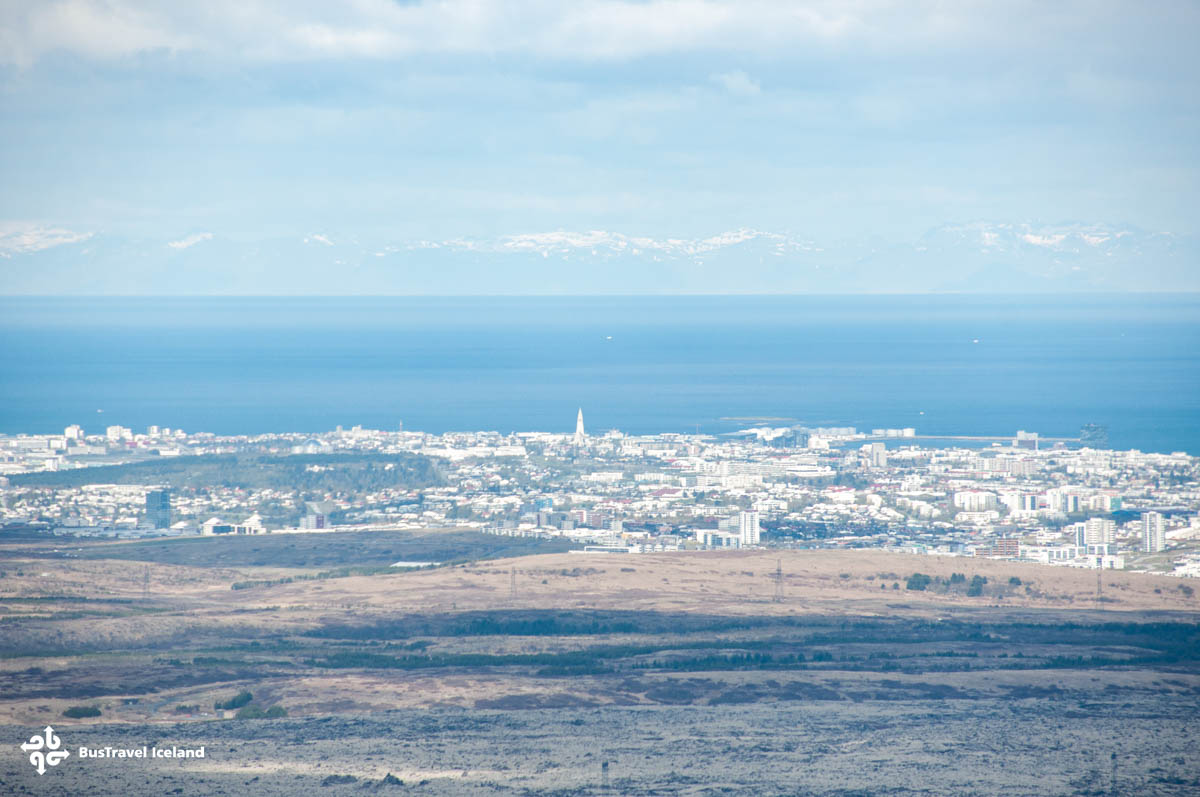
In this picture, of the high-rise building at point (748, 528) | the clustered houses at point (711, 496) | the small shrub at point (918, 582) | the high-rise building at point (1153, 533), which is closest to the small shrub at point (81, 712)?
the small shrub at point (918, 582)

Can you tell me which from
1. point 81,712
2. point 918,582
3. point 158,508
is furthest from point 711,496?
point 81,712

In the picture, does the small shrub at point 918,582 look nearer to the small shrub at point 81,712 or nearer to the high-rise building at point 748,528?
the high-rise building at point 748,528

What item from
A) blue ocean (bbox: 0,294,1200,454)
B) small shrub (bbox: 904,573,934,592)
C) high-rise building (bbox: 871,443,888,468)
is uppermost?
blue ocean (bbox: 0,294,1200,454)

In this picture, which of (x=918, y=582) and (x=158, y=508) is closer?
(x=918, y=582)

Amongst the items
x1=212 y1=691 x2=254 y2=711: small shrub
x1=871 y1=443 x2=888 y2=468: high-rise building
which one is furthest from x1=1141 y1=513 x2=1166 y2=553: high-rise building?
x1=212 y1=691 x2=254 y2=711: small shrub

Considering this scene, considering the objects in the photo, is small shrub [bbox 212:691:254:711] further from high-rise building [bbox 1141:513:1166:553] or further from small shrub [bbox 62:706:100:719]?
high-rise building [bbox 1141:513:1166:553]

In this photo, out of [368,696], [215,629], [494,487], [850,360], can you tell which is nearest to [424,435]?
[494,487]

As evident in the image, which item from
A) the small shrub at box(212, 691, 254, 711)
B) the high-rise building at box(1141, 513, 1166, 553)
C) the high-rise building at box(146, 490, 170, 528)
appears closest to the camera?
the small shrub at box(212, 691, 254, 711)

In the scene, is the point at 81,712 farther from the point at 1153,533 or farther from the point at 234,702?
the point at 1153,533
